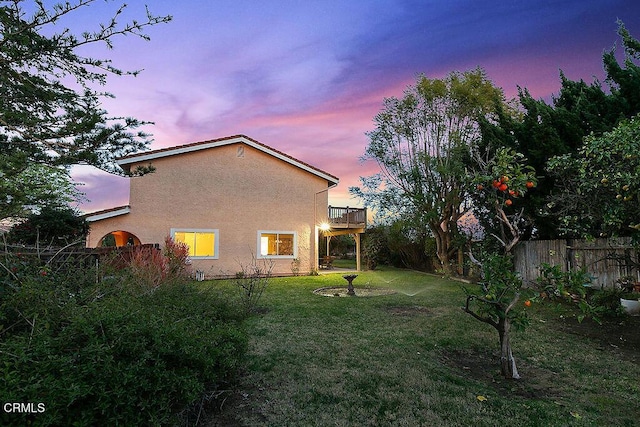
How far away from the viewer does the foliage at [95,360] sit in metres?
1.94

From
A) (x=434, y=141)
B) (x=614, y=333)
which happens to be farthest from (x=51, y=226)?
(x=434, y=141)

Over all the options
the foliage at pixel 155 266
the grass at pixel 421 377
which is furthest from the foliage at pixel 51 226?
the grass at pixel 421 377

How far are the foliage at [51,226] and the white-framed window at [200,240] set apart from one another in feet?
12.1

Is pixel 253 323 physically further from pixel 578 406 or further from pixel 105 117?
pixel 578 406

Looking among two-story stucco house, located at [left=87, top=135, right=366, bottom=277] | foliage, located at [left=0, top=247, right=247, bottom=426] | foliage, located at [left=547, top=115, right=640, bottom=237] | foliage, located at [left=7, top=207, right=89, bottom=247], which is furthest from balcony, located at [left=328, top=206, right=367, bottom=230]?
foliage, located at [left=0, top=247, right=247, bottom=426]

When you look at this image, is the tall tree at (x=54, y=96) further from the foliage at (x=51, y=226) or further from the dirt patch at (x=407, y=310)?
the foliage at (x=51, y=226)

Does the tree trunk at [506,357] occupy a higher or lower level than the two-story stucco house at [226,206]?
lower

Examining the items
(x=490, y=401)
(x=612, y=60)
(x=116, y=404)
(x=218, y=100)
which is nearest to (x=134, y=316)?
(x=116, y=404)

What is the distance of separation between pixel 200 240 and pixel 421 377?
13.3 metres

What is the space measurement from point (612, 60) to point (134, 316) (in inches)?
497

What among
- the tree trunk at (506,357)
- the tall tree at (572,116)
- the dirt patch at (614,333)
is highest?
the tall tree at (572,116)

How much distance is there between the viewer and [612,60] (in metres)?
9.05

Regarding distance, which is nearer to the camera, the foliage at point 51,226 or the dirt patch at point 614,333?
the dirt patch at point 614,333

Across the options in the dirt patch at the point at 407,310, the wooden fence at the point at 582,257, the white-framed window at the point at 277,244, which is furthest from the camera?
the white-framed window at the point at 277,244
